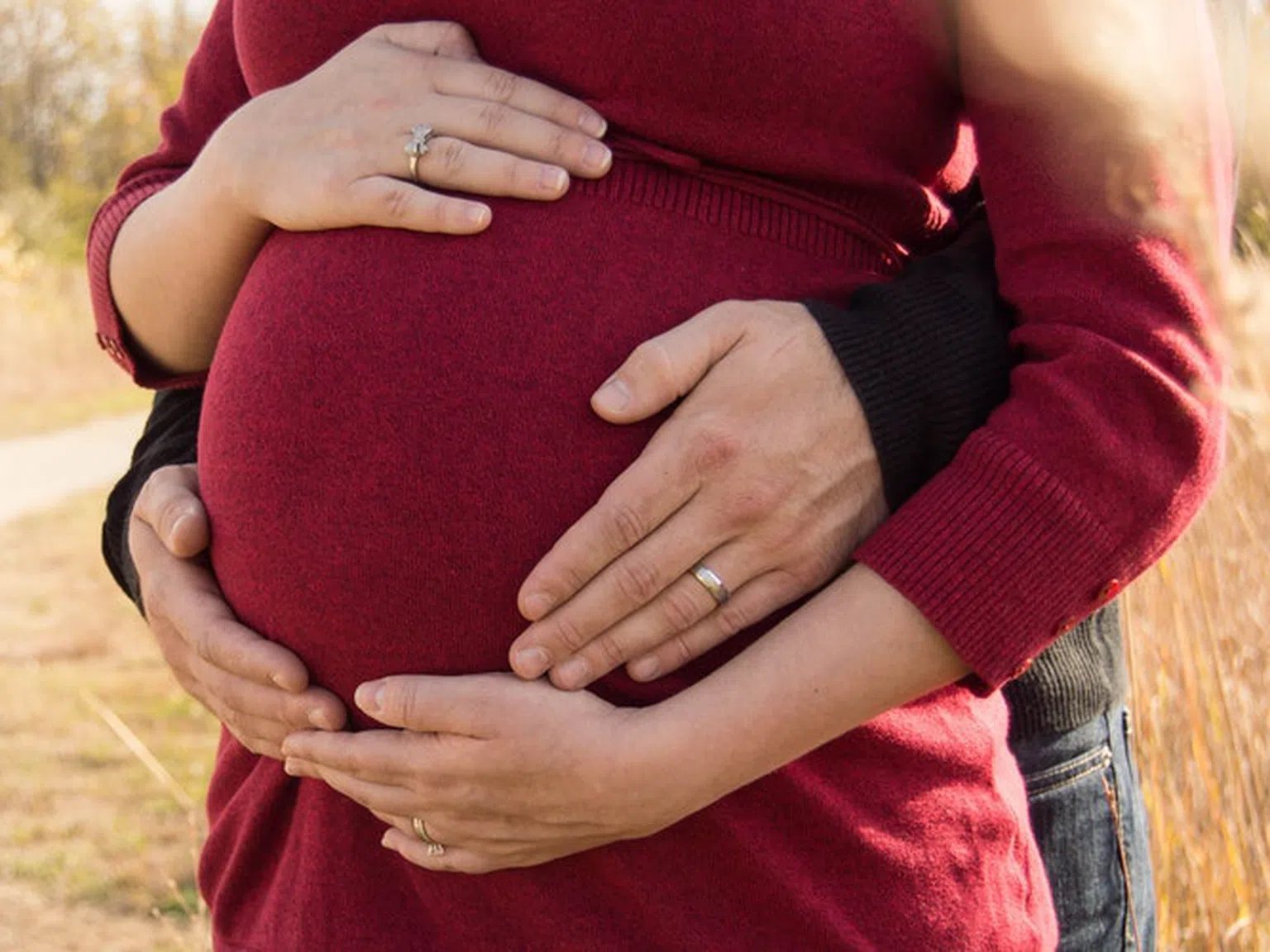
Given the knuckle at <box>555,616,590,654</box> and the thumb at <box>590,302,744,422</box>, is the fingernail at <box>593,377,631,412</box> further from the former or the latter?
the knuckle at <box>555,616,590,654</box>

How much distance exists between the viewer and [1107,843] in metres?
1.48

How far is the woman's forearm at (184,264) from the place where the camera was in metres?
1.42

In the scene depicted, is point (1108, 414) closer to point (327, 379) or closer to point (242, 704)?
point (327, 379)

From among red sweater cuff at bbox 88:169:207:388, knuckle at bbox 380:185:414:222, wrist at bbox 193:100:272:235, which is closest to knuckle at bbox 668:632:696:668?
knuckle at bbox 380:185:414:222

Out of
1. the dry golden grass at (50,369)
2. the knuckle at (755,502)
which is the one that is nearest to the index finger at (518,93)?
the knuckle at (755,502)

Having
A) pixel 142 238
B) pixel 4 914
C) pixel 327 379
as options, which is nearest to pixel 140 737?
pixel 4 914

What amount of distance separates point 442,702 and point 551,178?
46 cm

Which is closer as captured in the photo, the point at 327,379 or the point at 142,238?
the point at 327,379

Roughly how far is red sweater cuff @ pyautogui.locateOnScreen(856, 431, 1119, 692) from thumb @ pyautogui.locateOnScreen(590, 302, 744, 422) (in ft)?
0.69

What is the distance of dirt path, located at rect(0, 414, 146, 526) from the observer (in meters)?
8.59

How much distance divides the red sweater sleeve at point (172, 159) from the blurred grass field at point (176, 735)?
1142 millimetres

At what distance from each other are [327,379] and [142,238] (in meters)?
0.45

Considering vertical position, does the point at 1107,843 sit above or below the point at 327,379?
below

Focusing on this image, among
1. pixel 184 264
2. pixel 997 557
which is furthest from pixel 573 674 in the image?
pixel 184 264
